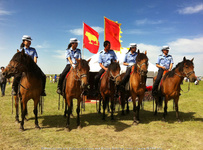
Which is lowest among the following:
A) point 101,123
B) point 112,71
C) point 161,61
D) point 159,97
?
point 101,123

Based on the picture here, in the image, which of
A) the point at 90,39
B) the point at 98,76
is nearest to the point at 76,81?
the point at 98,76

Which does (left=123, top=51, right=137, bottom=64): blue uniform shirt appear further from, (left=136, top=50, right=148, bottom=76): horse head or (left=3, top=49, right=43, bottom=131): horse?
(left=3, top=49, right=43, bottom=131): horse

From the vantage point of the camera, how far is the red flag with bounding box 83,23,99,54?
39.2 feet

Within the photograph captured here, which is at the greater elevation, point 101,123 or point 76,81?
point 76,81

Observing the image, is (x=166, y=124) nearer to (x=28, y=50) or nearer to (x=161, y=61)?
(x=161, y=61)

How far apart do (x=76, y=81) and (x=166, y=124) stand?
14.7ft

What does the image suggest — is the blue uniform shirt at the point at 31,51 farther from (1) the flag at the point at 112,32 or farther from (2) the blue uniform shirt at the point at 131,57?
(1) the flag at the point at 112,32

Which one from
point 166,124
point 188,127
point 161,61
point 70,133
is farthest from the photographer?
point 161,61

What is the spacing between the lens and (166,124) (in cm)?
667

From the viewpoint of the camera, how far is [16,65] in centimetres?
520

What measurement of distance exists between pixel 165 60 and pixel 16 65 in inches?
268

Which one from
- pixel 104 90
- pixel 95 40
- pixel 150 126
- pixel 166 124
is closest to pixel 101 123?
pixel 104 90

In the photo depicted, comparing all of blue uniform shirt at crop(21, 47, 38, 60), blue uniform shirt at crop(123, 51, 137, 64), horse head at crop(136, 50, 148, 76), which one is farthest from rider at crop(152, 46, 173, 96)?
blue uniform shirt at crop(21, 47, 38, 60)

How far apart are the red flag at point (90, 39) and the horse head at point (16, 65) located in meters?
6.71
